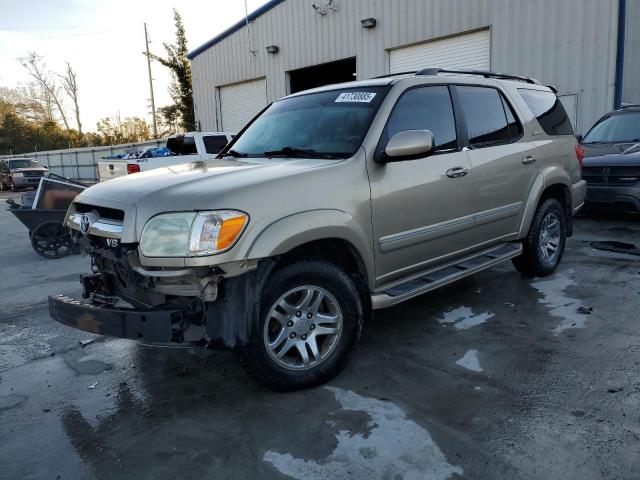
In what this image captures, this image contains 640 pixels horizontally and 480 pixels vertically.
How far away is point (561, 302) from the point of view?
471 centimetres

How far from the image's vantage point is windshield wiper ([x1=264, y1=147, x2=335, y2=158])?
3.61 m

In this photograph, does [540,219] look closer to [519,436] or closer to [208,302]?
[519,436]

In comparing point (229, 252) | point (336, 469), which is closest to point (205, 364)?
point (229, 252)

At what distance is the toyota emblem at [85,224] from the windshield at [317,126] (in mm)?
1363

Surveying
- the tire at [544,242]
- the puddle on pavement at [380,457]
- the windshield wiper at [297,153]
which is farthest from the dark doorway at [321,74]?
the puddle on pavement at [380,457]

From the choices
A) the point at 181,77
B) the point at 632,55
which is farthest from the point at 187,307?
the point at 181,77

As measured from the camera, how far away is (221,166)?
3.66m

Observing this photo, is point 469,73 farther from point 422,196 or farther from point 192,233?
point 192,233

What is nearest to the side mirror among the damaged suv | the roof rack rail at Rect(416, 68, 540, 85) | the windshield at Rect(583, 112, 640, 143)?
the damaged suv

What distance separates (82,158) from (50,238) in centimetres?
2745

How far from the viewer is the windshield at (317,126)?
3.64 m

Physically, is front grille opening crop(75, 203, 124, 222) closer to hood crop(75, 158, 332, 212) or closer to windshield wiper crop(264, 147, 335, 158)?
hood crop(75, 158, 332, 212)

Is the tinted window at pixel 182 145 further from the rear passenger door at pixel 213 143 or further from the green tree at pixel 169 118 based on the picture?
the green tree at pixel 169 118

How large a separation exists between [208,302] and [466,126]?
2.65 metres
